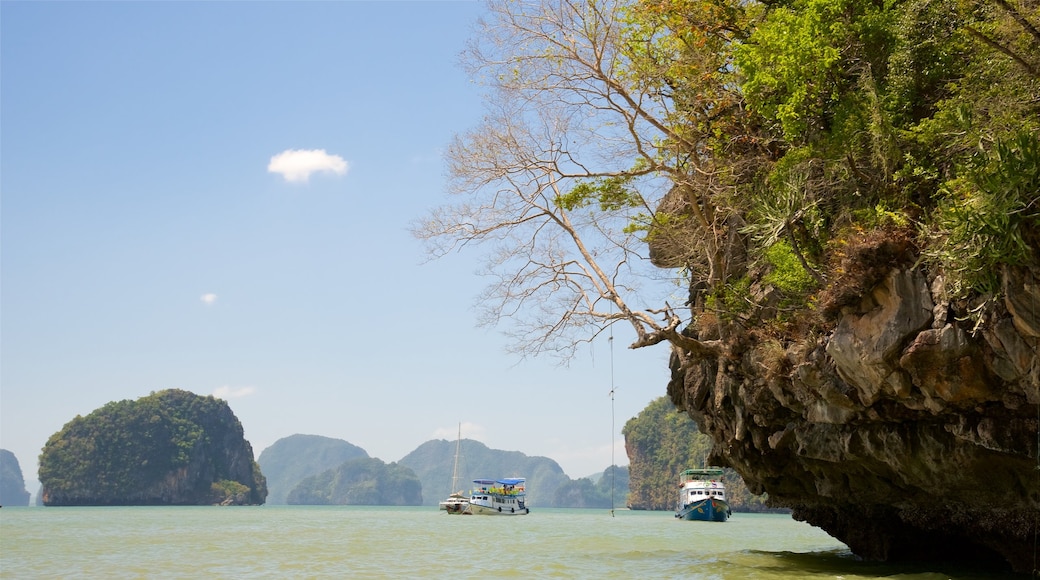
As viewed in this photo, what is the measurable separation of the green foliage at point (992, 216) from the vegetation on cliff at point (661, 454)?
321 feet

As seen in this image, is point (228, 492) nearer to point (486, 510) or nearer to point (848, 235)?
point (486, 510)

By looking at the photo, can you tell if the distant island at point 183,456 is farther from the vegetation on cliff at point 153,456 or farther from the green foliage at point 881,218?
the green foliage at point 881,218

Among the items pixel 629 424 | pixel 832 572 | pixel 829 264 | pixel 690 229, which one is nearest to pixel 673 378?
pixel 690 229

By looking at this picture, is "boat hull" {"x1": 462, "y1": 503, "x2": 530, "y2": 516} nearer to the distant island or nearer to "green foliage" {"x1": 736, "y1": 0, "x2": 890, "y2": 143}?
the distant island

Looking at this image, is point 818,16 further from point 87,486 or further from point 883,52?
point 87,486

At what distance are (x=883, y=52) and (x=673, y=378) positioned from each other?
818cm

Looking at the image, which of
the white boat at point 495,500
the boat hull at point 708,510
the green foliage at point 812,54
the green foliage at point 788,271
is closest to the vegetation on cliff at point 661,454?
the white boat at point 495,500

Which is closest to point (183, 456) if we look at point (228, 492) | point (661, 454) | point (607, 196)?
point (228, 492)

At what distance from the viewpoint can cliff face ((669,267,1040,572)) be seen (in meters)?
9.56

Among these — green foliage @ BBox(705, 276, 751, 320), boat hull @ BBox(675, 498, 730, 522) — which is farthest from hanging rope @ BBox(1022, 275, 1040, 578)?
boat hull @ BBox(675, 498, 730, 522)

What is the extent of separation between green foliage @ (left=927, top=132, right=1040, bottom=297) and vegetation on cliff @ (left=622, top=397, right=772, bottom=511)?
9796cm

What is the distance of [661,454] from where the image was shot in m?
121

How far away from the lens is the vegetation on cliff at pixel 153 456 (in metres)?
111

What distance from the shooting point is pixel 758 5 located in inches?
548
